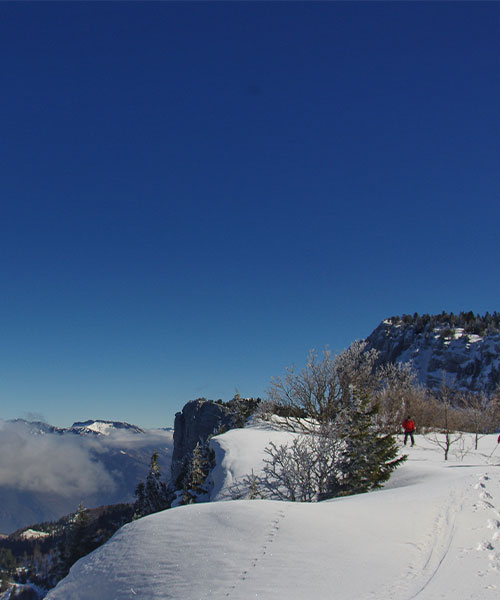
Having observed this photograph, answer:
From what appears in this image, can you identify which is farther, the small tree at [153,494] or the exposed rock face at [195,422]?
the exposed rock face at [195,422]

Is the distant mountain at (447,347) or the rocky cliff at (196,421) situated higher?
the distant mountain at (447,347)

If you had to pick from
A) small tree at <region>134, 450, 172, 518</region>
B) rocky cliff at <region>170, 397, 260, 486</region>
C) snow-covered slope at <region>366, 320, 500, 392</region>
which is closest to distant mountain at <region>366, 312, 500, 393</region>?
snow-covered slope at <region>366, 320, 500, 392</region>

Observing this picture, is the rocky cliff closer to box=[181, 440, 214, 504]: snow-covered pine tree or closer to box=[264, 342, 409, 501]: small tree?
box=[181, 440, 214, 504]: snow-covered pine tree

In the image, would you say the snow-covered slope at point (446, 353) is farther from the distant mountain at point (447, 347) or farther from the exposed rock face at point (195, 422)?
the exposed rock face at point (195, 422)

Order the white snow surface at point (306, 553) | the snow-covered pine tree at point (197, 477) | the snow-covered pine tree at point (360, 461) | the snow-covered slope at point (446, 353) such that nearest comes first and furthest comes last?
the white snow surface at point (306, 553)
the snow-covered pine tree at point (360, 461)
the snow-covered pine tree at point (197, 477)
the snow-covered slope at point (446, 353)

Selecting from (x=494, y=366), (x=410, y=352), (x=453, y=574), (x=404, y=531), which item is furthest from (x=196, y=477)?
(x=410, y=352)

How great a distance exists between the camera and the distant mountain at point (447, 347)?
8575 cm

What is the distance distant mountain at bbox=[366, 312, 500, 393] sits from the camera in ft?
281

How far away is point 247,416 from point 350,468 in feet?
82.8

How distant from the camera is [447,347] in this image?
311 feet

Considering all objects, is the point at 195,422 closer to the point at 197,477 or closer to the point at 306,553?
the point at 197,477

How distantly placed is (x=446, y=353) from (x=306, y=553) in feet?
321

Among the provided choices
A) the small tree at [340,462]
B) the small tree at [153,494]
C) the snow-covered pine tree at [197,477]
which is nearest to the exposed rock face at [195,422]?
the small tree at [153,494]

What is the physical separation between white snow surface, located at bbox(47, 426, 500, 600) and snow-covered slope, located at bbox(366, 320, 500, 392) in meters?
75.8
